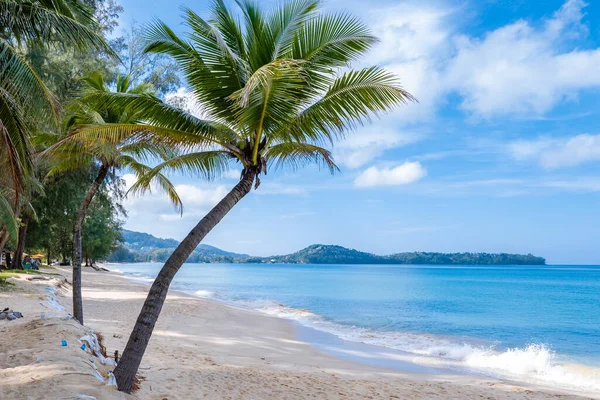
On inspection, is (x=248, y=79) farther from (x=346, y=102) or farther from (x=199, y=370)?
(x=199, y=370)

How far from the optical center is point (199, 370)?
21.9ft

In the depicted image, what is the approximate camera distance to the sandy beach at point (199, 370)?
429 centimetres

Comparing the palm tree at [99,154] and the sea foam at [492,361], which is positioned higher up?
the palm tree at [99,154]

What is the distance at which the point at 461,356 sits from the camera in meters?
12.1

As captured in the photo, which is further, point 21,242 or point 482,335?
point 21,242

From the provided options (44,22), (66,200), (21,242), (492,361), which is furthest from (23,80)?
(21,242)

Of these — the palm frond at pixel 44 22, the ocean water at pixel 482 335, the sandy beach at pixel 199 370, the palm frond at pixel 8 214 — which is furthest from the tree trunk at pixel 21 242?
the palm frond at pixel 44 22

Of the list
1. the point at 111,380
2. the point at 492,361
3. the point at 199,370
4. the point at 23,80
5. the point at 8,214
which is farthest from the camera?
the point at 8,214

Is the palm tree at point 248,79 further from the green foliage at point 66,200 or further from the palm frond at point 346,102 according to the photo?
the green foliage at point 66,200

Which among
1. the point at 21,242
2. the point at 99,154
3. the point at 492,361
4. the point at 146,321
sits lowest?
the point at 492,361

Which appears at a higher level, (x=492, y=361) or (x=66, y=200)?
(x=66, y=200)

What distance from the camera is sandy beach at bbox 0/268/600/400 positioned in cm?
429

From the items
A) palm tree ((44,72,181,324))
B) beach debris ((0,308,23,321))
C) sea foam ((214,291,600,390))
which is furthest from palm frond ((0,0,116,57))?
sea foam ((214,291,600,390))

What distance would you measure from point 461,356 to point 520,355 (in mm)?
1837
